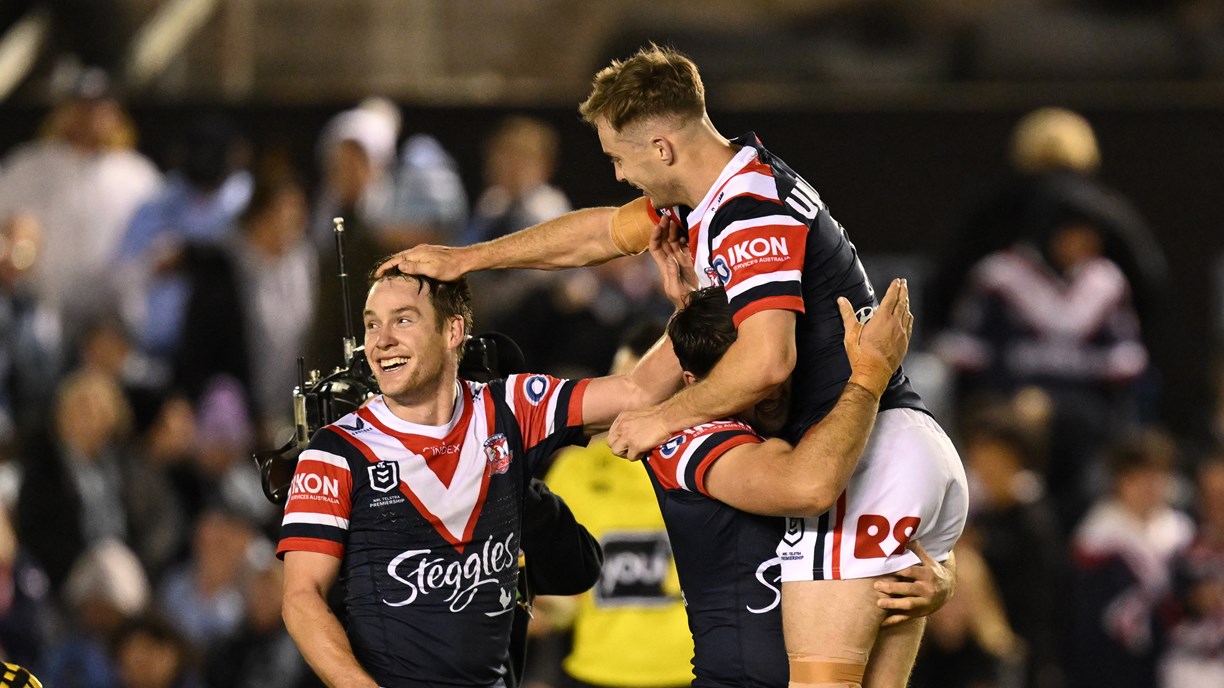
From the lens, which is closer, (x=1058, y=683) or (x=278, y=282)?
(x=1058, y=683)

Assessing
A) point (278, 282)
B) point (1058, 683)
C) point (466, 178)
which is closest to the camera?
point (1058, 683)

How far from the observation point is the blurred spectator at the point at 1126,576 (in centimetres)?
916

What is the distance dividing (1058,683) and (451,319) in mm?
4895

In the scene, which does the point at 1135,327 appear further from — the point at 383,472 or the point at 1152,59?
the point at 383,472

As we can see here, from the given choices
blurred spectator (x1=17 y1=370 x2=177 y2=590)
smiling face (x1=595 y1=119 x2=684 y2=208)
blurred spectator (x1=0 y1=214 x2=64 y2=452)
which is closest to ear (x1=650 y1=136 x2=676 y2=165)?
smiling face (x1=595 y1=119 x2=684 y2=208)

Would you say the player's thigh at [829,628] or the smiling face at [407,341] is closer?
the player's thigh at [829,628]

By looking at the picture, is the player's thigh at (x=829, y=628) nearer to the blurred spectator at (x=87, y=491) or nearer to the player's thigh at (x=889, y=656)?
the player's thigh at (x=889, y=656)

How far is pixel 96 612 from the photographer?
8.72 meters

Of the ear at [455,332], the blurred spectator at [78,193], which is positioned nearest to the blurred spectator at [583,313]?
the blurred spectator at [78,193]

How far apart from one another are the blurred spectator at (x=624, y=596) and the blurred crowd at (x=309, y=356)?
138cm

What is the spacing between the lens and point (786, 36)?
39.1 feet

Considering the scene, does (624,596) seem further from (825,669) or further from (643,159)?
(643,159)

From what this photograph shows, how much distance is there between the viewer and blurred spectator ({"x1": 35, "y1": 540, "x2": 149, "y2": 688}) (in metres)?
8.46

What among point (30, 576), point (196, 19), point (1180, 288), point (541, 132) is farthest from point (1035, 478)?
point (196, 19)
